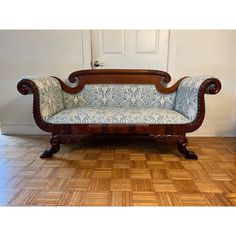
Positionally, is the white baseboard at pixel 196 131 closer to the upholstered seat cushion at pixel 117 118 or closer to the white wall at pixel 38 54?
the white wall at pixel 38 54

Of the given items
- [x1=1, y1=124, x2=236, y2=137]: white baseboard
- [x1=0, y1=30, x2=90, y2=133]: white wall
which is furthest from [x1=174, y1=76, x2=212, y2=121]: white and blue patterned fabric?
[x1=0, y1=30, x2=90, y2=133]: white wall

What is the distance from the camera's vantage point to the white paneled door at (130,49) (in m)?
2.30

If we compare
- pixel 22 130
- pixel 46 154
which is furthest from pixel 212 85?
pixel 22 130

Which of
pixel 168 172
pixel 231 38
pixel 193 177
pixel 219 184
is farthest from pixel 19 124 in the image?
pixel 231 38

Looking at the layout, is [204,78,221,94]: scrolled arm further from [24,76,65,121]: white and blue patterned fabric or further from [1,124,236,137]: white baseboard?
[24,76,65,121]: white and blue patterned fabric

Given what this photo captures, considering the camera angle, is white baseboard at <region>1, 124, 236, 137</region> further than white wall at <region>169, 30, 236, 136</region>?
Yes

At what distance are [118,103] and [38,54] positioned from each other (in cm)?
104

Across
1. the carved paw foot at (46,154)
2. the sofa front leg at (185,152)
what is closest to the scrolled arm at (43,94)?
the carved paw foot at (46,154)

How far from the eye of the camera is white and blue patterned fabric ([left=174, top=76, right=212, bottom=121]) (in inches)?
65.8

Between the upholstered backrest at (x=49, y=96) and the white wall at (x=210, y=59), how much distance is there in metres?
1.19
